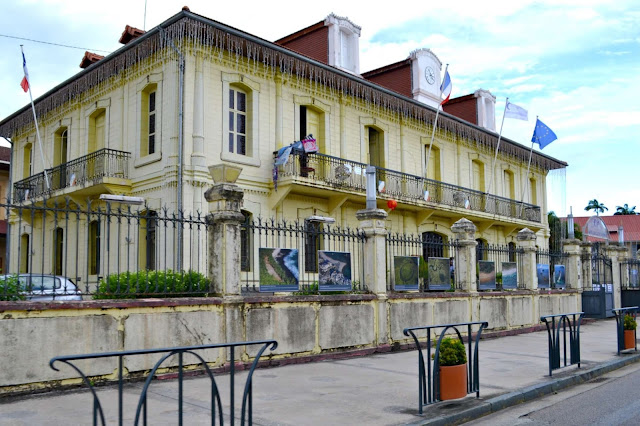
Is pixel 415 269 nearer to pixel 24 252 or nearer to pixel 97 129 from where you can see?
pixel 97 129

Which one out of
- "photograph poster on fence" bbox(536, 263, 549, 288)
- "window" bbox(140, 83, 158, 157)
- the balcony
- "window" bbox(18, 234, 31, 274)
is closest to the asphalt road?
"photograph poster on fence" bbox(536, 263, 549, 288)

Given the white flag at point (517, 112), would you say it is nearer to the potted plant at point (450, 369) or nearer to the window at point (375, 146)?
the window at point (375, 146)

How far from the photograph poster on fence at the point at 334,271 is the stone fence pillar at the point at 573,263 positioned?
1111 centimetres

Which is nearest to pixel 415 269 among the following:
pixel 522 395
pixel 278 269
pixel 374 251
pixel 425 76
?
pixel 374 251

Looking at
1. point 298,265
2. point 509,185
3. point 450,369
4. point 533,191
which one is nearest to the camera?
point 450,369

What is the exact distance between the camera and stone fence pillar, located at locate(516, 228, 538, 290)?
58.9ft

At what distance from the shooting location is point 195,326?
952 cm

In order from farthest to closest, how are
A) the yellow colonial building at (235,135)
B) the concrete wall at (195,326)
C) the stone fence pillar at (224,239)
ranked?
the yellow colonial building at (235,135)
the stone fence pillar at (224,239)
the concrete wall at (195,326)

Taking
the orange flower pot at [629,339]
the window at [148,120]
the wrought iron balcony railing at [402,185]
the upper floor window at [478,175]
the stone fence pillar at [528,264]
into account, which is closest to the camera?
the orange flower pot at [629,339]

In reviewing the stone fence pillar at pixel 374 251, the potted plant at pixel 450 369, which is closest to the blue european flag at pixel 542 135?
the stone fence pillar at pixel 374 251

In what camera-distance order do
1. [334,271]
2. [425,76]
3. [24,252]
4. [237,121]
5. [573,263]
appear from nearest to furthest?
[334,271], [237,121], [573,263], [24,252], [425,76]

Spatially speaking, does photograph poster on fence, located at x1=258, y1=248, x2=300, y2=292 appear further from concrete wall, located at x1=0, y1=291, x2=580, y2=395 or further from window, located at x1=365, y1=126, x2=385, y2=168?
window, located at x1=365, y1=126, x2=385, y2=168

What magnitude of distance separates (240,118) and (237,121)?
8.6 inches

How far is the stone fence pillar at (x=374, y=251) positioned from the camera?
1252 centimetres
